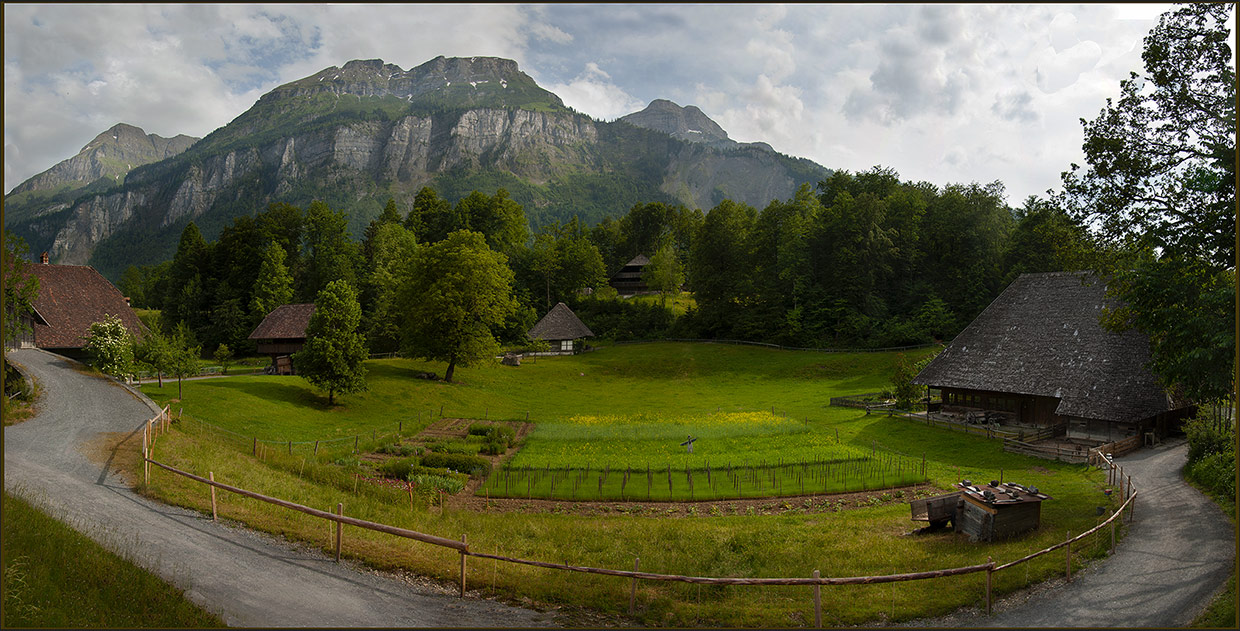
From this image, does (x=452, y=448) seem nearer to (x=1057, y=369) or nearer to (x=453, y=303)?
(x=453, y=303)

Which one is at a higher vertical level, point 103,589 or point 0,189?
point 0,189

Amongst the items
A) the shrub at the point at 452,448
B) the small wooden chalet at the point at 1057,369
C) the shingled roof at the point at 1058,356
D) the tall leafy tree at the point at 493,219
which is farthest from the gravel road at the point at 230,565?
A: the tall leafy tree at the point at 493,219

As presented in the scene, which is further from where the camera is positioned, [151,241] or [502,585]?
[151,241]

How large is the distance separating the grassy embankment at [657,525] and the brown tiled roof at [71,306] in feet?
20.0

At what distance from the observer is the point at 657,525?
20.1 m

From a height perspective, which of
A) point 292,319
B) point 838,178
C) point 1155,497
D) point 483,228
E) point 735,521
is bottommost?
point 735,521

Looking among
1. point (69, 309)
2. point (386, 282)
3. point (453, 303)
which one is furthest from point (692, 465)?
point (386, 282)

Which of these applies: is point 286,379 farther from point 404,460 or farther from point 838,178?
point 838,178

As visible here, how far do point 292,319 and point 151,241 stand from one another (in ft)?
614

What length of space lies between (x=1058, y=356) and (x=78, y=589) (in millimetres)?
43243

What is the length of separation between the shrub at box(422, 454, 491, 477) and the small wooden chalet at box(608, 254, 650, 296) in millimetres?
76595

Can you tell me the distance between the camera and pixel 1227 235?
15750 millimetres

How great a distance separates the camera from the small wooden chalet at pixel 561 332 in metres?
72.2

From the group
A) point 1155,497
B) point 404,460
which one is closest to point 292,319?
point 404,460
